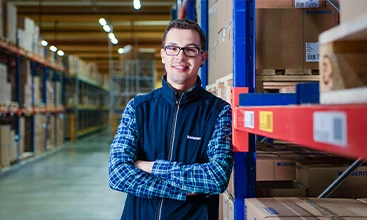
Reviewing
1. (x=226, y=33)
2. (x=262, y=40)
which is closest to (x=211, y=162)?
(x=262, y=40)

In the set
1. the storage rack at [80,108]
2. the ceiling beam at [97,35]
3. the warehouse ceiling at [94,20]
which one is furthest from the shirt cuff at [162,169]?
the ceiling beam at [97,35]

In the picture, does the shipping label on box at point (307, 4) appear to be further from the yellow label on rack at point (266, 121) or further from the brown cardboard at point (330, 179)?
the yellow label on rack at point (266, 121)

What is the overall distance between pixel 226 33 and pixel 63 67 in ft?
49.8

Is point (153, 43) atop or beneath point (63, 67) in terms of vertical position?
atop

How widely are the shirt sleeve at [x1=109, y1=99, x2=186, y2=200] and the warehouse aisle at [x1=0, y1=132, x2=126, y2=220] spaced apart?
3.85m

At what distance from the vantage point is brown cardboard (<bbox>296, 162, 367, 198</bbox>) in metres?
2.70

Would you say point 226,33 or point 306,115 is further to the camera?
point 226,33

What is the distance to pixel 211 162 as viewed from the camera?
2.30 m

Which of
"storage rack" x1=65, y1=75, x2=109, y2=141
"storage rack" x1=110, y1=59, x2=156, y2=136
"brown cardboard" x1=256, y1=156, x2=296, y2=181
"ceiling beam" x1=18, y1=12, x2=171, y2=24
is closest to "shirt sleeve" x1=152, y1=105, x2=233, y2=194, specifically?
"brown cardboard" x1=256, y1=156, x2=296, y2=181

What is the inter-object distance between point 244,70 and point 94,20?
17091 mm

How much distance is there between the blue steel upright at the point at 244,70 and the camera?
252 cm

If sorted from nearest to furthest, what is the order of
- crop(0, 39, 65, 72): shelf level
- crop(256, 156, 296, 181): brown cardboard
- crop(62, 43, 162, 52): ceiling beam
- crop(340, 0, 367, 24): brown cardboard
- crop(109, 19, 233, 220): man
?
crop(340, 0, 367, 24): brown cardboard < crop(109, 19, 233, 220): man < crop(256, 156, 296, 181): brown cardboard < crop(0, 39, 65, 72): shelf level < crop(62, 43, 162, 52): ceiling beam

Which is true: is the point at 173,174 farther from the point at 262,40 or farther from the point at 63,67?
the point at 63,67

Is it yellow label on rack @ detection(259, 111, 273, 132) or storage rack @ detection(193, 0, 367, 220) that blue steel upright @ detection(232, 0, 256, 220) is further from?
yellow label on rack @ detection(259, 111, 273, 132)
